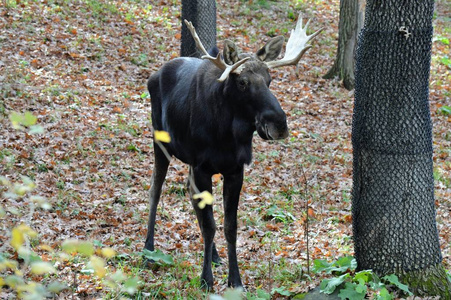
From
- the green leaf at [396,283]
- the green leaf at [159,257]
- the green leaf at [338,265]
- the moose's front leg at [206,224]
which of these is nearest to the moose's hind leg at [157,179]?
the green leaf at [159,257]

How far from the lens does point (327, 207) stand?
8.20 metres

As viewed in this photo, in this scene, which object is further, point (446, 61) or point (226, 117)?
point (446, 61)

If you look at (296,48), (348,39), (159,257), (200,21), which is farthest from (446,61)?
(159,257)

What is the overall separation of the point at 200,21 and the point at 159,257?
18.9 ft

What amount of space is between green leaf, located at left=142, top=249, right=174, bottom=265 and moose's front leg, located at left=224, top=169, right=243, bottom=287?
2.32ft

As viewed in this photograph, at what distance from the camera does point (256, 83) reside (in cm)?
545

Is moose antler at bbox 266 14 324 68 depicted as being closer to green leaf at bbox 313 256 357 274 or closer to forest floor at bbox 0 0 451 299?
forest floor at bbox 0 0 451 299

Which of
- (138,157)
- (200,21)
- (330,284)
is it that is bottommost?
(138,157)

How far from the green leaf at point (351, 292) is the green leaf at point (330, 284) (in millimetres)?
73

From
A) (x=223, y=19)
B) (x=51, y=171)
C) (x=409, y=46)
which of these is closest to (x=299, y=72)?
(x=223, y=19)

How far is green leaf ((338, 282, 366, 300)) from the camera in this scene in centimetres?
469

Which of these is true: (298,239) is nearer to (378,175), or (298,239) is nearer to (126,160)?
(378,175)

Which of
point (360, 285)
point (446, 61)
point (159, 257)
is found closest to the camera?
point (360, 285)

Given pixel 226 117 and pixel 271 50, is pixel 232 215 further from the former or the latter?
pixel 271 50
